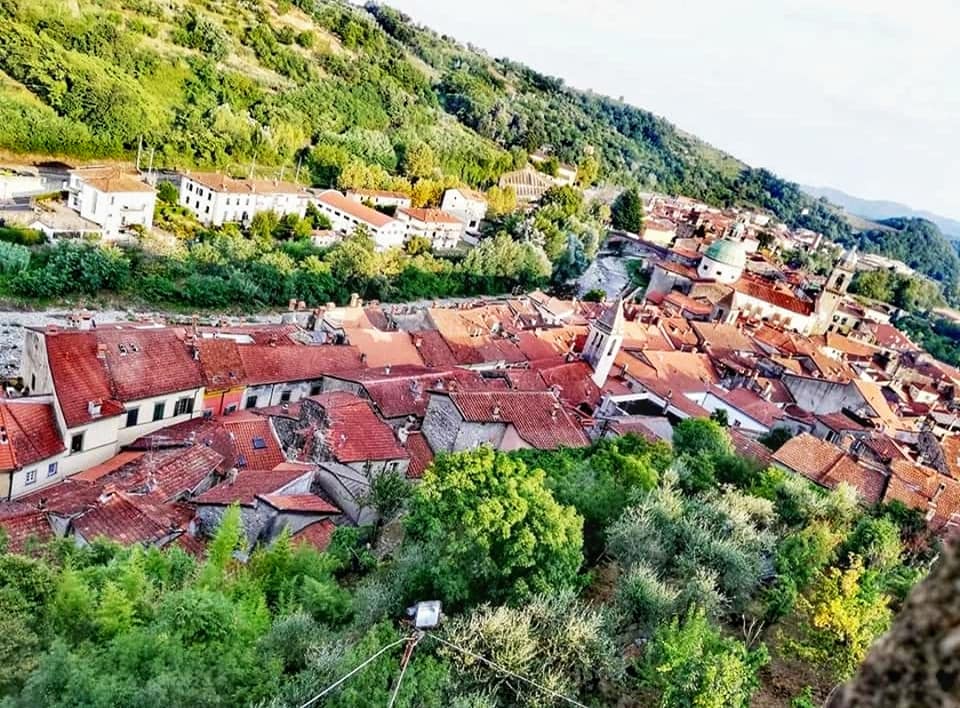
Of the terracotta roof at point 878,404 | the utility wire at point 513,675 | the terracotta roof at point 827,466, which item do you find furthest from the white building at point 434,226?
the utility wire at point 513,675

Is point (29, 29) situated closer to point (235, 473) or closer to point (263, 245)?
point (263, 245)

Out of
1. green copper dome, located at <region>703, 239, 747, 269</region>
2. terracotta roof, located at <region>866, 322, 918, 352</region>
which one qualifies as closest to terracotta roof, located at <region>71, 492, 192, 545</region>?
green copper dome, located at <region>703, 239, 747, 269</region>

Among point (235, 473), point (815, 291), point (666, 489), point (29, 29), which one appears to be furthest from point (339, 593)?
point (29, 29)

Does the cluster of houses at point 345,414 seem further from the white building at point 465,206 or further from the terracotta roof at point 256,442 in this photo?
the white building at point 465,206

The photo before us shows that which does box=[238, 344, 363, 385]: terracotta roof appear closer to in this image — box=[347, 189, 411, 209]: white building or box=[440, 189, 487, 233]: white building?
box=[347, 189, 411, 209]: white building

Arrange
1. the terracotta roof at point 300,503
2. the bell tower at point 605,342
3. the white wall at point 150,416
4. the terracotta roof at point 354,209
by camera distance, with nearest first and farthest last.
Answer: the terracotta roof at point 300,503 < the white wall at point 150,416 < the bell tower at point 605,342 < the terracotta roof at point 354,209
